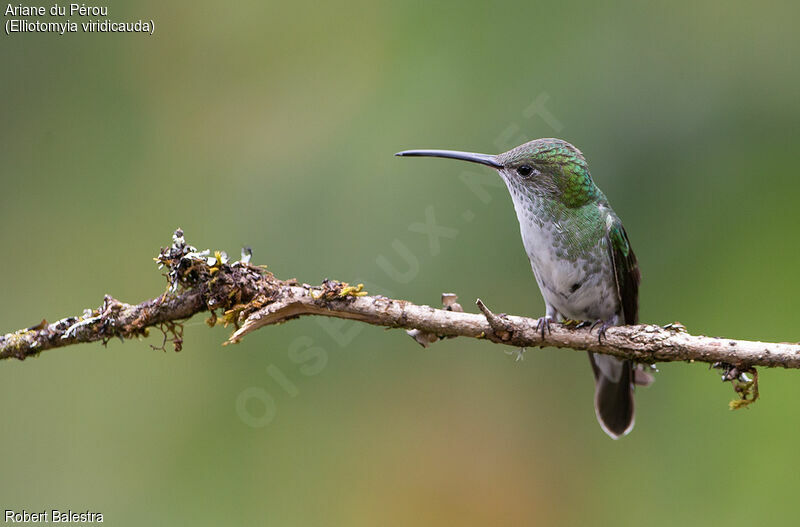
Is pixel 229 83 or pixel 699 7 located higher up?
pixel 229 83

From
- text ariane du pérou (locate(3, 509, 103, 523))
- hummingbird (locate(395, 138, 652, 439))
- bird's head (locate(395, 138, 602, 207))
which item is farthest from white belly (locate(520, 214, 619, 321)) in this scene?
text ariane du pérou (locate(3, 509, 103, 523))

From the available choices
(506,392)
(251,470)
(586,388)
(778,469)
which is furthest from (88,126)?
Answer: (778,469)

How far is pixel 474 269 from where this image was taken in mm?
→ 4746

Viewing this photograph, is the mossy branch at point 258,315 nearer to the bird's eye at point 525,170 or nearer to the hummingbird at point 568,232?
the hummingbird at point 568,232

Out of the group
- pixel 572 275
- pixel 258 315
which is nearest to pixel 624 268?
pixel 572 275

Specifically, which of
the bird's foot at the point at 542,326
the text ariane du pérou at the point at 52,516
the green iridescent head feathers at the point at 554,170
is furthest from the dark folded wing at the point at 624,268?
the text ariane du pérou at the point at 52,516

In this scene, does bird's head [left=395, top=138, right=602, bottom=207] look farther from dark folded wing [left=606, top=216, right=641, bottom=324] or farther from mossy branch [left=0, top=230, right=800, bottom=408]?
mossy branch [left=0, top=230, right=800, bottom=408]

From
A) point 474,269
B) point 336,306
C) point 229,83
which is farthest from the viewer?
point 229,83

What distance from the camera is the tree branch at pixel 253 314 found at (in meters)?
2.96

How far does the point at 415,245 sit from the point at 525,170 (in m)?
0.80

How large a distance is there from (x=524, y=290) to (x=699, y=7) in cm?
218

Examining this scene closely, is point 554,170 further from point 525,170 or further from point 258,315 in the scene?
point 258,315

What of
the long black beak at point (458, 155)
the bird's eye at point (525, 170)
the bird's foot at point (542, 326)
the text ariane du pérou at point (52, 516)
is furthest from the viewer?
the text ariane du pérou at point (52, 516)

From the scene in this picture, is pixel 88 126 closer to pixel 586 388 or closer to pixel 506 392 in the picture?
pixel 506 392
